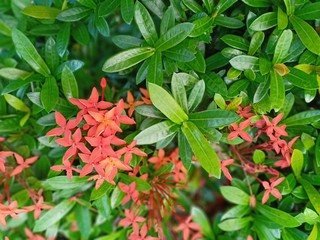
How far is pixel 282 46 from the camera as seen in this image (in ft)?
3.61

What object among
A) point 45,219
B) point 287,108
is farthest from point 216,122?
point 45,219

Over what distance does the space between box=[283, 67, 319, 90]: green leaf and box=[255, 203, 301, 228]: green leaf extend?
36 cm

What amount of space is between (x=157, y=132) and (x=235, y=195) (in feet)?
1.30

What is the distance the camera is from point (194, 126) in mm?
1080

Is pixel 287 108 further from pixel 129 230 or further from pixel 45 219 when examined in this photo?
pixel 45 219

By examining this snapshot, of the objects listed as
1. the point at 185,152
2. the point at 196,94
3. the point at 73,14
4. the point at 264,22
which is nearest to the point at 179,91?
the point at 196,94

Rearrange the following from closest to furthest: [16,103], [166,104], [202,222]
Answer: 1. [166,104]
2. [16,103]
3. [202,222]

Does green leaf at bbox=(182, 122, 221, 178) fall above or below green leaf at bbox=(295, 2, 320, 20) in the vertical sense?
below

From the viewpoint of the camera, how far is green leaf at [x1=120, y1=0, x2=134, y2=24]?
43.1 inches

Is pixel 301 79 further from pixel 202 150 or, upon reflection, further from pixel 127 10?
pixel 127 10

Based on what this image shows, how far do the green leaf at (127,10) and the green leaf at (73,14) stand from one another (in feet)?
0.52

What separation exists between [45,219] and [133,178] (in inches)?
13.2

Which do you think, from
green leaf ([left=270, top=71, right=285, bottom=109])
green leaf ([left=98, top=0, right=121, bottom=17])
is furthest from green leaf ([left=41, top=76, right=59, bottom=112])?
green leaf ([left=270, top=71, right=285, bottom=109])

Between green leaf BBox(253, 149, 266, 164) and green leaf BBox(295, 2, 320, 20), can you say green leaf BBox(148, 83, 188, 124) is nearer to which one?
green leaf BBox(253, 149, 266, 164)
